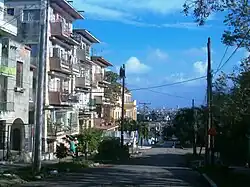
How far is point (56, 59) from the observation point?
1773 inches

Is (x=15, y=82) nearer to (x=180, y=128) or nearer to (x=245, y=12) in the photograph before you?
(x=245, y=12)

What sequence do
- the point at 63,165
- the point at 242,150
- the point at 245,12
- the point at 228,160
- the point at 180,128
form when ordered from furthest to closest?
the point at 180,128 → the point at 228,160 → the point at 242,150 → the point at 63,165 → the point at 245,12

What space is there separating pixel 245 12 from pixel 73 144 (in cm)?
2451

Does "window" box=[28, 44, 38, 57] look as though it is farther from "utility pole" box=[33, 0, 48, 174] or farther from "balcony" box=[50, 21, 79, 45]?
Answer: "utility pole" box=[33, 0, 48, 174]

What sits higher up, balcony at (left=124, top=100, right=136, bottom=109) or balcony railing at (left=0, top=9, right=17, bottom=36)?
balcony railing at (left=0, top=9, right=17, bottom=36)

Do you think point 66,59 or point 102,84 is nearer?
point 66,59

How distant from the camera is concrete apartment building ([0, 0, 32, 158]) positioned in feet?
106

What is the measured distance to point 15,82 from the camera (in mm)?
35188

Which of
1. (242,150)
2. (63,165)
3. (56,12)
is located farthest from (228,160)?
(56,12)

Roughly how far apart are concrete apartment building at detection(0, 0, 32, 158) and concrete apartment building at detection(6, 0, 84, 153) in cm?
293

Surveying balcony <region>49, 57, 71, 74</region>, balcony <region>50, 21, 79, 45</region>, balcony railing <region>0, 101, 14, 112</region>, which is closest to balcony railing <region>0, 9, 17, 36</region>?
balcony railing <region>0, 101, 14, 112</region>

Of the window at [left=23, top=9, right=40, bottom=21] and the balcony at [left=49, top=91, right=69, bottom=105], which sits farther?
the balcony at [left=49, top=91, right=69, bottom=105]

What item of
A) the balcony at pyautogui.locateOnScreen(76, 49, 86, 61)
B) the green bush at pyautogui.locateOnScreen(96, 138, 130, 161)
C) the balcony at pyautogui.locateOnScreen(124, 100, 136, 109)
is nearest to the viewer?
the green bush at pyautogui.locateOnScreen(96, 138, 130, 161)

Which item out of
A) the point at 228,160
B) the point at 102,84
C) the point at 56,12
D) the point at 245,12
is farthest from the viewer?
the point at 102,84
